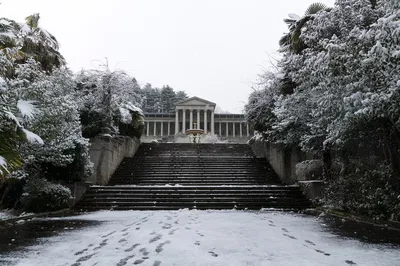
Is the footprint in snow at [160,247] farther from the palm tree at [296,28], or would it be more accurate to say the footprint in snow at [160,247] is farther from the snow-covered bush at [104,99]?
the snow-covered bush at [104,99]

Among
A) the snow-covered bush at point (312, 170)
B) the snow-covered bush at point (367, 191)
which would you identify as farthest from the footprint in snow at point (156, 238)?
the snow-covered bush at point (312, 170)

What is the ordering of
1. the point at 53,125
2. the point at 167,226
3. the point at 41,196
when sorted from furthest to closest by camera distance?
the point at 41,196 < the point at 53,125 < the point at 167,226

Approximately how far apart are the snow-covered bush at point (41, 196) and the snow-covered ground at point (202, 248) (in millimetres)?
3844

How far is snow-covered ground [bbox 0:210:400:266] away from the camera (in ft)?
13.6

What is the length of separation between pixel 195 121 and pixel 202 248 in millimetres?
62695

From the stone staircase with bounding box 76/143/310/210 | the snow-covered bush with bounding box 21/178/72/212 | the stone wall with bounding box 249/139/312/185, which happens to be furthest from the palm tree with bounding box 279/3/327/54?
the snow-covered bush with bounding box 21/178/72/212

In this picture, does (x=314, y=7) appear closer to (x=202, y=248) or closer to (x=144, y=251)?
(x=202, y=248)

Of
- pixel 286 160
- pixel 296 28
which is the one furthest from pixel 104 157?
pixel 296 28

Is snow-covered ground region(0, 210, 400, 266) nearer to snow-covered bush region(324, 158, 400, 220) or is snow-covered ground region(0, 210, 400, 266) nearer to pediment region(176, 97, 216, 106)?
snow-covered bush region(324, 158, 400, 220)

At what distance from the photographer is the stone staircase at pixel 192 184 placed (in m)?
12.0

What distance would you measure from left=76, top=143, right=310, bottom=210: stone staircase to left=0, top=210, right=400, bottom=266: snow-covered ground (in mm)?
4753

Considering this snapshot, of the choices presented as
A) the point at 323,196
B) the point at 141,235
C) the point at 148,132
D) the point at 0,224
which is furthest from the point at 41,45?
the point at 148,132

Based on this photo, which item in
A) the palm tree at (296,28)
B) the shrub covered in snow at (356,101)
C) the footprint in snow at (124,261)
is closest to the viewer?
the footprint in snow at (124,261)

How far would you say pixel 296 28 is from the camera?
43.6ft
